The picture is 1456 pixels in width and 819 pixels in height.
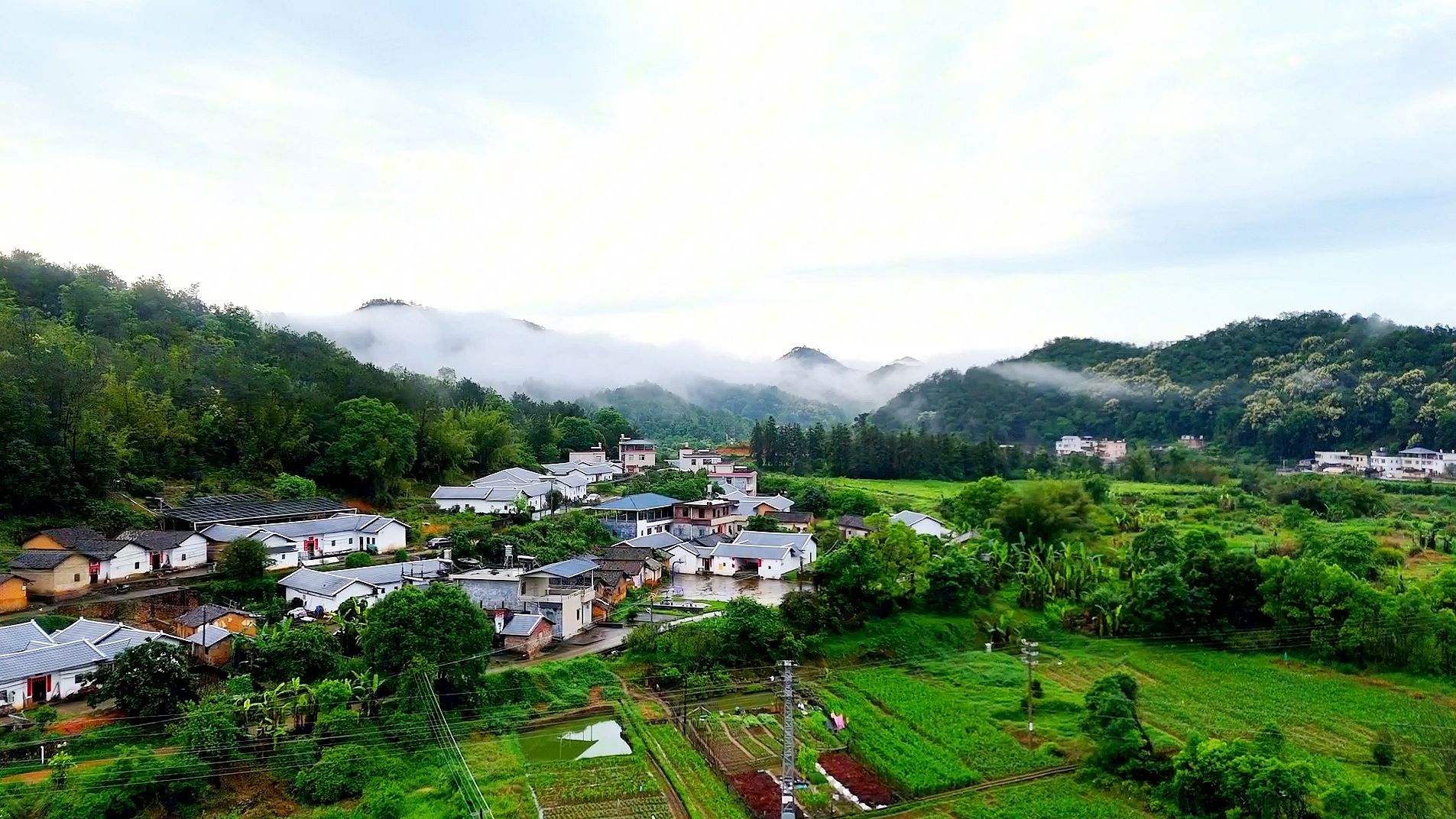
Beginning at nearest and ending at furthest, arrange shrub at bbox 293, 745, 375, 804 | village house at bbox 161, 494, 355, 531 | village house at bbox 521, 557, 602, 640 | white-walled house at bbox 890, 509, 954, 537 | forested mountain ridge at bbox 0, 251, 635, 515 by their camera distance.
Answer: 1. shrub at bbox 293, 745, 375, 804
2. village house at bbox 521, 557, 602, 640
3. forested mountain ridge at bbox 0, 251, 635, 515
4. village house at bbox 161, 494, 355, 531
5. white-walled house at bbox 890, 509, 954, 537

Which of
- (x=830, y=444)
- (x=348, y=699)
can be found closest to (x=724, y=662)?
(x=348, y=699)

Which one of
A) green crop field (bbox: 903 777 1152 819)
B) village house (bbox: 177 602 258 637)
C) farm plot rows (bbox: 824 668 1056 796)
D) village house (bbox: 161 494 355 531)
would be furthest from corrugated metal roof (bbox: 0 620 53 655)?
green crop field (bbox: 903 777 1152 819)

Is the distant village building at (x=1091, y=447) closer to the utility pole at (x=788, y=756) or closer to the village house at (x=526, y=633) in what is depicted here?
the village house at (x=526, y=633)

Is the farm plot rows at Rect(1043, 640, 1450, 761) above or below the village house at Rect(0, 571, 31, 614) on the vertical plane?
below

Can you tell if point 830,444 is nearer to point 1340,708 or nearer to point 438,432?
point 438,432

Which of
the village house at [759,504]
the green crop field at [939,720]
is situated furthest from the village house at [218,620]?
the village house at [759,504]

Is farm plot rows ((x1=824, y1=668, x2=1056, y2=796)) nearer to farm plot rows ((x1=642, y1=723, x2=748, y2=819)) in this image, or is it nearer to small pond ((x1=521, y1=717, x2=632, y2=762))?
farm plot rows ((x1=642, y1=723, x2=748, y2=819))
